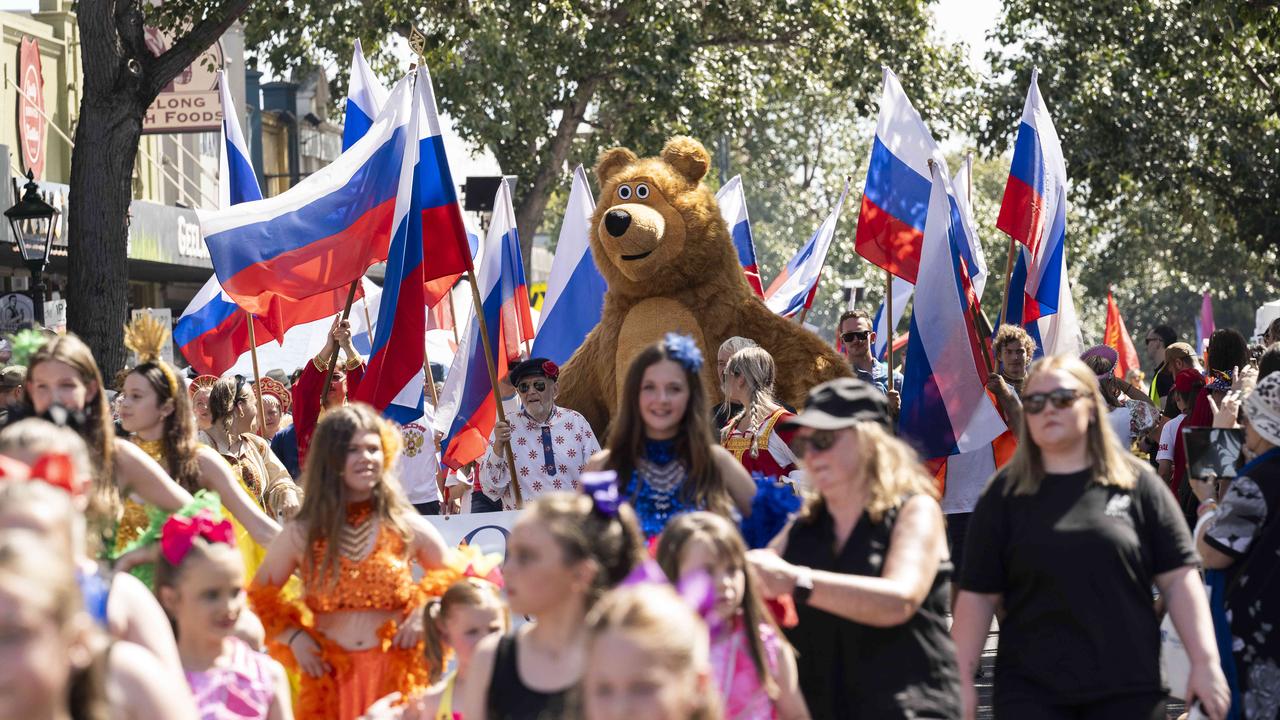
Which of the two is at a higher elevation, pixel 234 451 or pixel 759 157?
pixel 759 157

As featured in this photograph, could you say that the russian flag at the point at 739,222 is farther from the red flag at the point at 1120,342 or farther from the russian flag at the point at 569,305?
the red flag at the point at 1120,342

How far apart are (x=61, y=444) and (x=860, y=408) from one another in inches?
77.0

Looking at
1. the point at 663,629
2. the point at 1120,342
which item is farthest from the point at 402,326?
the point at 1120,342

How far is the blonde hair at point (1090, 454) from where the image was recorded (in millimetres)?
4621

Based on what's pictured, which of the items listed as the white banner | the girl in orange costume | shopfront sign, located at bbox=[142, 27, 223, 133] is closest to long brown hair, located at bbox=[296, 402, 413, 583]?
the girl in orange costume

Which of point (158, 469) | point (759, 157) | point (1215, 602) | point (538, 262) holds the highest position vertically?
point (759, 157)

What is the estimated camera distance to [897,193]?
35.6ft

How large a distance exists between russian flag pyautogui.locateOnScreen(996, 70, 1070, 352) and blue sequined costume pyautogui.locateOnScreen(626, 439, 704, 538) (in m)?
5.87

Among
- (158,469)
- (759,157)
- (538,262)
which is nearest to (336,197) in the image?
(158,469)

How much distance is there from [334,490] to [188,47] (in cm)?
782

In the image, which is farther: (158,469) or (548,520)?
(158,469)

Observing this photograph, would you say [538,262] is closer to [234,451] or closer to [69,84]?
[69,84]

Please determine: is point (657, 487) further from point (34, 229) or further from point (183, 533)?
point (34, 229)

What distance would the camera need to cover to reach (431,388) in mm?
10961
